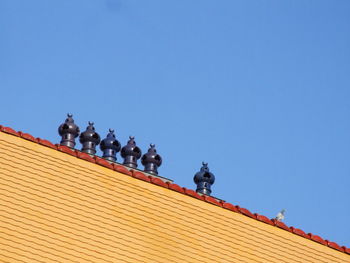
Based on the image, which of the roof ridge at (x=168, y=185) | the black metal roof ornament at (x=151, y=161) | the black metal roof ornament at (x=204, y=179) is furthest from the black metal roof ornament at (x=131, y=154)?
the roof ridge at (x=168, y=185)

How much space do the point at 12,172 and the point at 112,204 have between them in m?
2.30

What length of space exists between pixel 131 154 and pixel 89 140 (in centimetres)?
171

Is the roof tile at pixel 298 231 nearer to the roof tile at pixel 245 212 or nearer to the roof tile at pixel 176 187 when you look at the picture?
the roof tile at pixel 245 212

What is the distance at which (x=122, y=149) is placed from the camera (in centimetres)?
4069

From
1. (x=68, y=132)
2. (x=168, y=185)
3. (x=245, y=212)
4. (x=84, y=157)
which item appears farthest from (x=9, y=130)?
(x=68, y=132)

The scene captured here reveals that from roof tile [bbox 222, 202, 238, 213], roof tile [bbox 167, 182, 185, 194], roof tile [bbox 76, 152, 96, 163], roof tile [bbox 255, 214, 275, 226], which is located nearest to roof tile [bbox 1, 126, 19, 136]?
roof tile [bbox 76, 152, 96, 163]

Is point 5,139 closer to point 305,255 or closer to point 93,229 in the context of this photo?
point 93,229

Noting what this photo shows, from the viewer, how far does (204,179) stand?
40.8 meters

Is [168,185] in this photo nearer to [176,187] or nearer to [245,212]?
[176,187]

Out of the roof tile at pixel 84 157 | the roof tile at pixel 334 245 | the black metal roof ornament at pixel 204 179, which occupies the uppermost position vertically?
the black metal roof ornament at pixel 204 179

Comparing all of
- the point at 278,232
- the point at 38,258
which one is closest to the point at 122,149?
the point at 278,232

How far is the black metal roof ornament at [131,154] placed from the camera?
132ft

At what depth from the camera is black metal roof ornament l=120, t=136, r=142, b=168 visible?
40156 millimetres

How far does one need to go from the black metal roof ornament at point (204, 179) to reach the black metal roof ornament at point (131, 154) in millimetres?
2397
